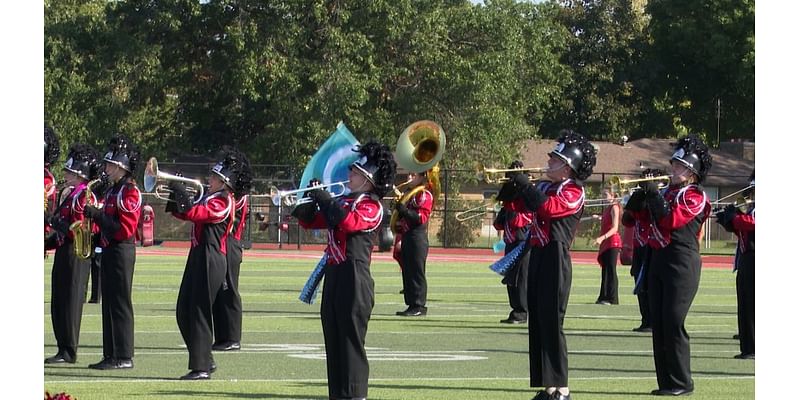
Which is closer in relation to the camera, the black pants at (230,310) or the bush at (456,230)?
the black pants at (230,310)

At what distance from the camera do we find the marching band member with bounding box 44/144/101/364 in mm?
13234

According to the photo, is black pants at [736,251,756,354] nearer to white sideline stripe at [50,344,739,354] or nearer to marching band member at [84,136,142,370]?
white sideline stripe at [50,344,739,354]

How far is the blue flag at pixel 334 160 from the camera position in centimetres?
1127

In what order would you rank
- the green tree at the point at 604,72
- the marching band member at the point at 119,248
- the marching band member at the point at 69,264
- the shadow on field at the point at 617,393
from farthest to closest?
the green tree at the point at 604,72, the marching band member at the point at 69,264, the marching band member at the point at 119,248, the shadow on field at the point at 617,393

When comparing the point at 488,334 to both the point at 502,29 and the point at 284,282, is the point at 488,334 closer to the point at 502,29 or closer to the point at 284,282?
the point at 284,282

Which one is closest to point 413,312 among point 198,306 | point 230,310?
point 230,310

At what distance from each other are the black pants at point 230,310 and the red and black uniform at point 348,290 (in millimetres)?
3758

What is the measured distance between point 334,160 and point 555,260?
68.1 inches

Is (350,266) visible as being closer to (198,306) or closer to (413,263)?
(198,306)

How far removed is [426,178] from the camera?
1839cm

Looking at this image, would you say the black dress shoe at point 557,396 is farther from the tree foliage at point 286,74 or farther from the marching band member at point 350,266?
the tree foliage at point 286,74

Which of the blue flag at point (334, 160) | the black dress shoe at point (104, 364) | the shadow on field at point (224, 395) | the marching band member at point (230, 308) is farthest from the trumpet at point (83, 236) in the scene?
the blue flag at point (334, 160)

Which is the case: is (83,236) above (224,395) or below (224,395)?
above

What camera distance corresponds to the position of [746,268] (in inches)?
589
